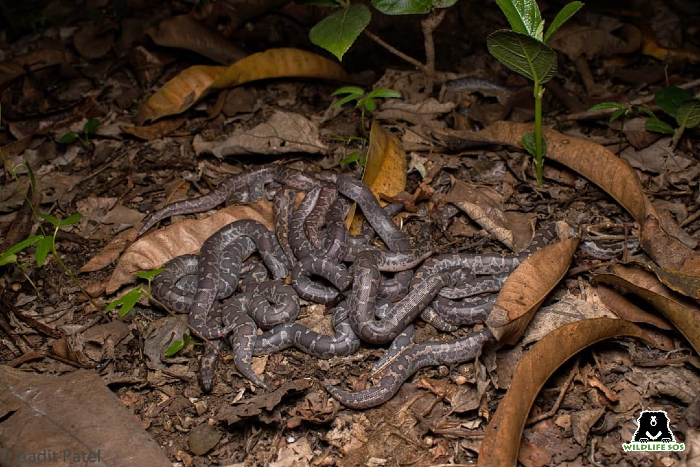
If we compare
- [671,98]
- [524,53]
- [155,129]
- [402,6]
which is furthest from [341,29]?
[671,98]

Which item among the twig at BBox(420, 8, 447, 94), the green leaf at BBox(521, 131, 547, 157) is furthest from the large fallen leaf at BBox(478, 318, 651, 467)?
the twig at BBox(420, 8, 447, 94)

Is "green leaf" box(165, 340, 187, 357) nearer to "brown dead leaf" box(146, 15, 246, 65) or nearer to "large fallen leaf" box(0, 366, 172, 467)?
"large fallen leaf" box(0, 366, 172, 467)

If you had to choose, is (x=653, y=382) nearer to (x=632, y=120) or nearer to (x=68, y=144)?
(x=632, y=120)

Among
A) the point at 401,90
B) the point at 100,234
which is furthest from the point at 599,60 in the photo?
the point at 100,234

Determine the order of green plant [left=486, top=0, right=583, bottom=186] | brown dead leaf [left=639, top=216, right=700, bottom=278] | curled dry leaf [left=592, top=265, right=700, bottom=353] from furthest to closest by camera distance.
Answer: green plant [left=486, top=0, right=583, bottom=186], brown dead leaf [left=639, top=216, right=700, bottom=278], curled dry leaf [left=592, top=265, right=700, bottom=353]

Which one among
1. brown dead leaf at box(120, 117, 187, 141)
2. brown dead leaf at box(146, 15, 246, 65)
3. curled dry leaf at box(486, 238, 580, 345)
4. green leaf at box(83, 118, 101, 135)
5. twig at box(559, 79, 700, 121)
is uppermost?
brown dead leaf at box(146, 15, 246, 65)

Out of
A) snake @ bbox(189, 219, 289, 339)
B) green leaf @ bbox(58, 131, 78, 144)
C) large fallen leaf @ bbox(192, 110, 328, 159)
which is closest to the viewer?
snake @ bbox(189, 219, 289, 339)

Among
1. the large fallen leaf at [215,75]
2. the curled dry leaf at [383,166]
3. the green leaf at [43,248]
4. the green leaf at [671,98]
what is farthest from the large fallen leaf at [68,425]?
the green leaf at [671,98]
